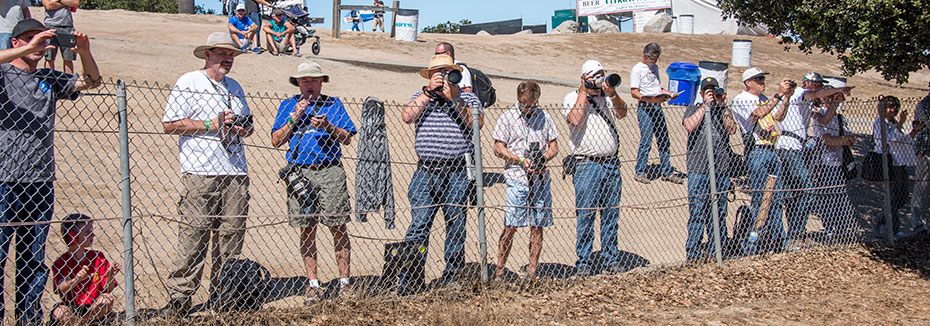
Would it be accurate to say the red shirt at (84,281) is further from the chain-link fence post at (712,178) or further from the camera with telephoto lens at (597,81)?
the chain-link fence post at (712,178)

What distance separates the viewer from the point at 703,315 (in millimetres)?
5059

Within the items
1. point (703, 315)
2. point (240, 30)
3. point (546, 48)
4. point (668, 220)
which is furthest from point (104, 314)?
point (546, 48)

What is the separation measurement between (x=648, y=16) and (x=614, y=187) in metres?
32.2

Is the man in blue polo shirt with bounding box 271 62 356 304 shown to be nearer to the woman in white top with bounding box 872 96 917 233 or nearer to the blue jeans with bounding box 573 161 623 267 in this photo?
the blue jeans with bounding box 573 161 623 267

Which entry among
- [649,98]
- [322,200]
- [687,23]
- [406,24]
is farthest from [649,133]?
[687,23]

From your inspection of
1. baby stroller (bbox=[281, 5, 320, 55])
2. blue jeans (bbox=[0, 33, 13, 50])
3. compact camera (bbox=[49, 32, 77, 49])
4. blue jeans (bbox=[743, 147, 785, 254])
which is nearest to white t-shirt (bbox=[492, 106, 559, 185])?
blue jeans (bbox=[743, 147, 785, 254])

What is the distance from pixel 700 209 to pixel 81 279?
4.55 metres

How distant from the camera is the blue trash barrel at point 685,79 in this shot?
26.9 feet

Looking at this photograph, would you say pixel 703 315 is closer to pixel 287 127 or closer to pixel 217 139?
pixel 287 127

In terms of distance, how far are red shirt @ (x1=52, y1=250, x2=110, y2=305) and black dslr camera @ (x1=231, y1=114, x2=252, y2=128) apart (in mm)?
1057

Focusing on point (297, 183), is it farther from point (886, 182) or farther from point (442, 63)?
point (886, 182)

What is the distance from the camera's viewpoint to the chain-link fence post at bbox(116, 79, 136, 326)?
3.74 m

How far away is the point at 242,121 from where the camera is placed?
4414 millimetres

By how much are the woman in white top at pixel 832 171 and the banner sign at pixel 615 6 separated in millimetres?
30823
